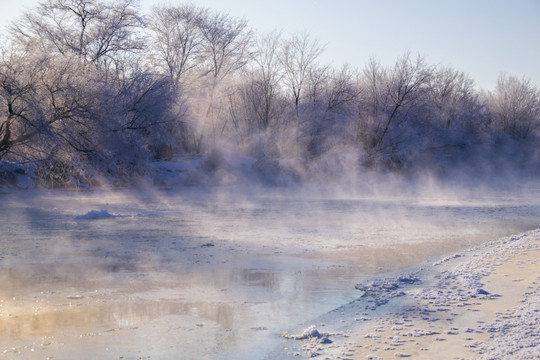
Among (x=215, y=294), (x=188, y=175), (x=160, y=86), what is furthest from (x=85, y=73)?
(x=215, y=294)

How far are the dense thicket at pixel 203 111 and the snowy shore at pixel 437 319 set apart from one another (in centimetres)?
1444

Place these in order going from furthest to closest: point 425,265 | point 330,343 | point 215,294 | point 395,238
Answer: point 395,238, point 425,265, point 215,294, point 330,343

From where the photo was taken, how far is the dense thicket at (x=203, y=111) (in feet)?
66.7

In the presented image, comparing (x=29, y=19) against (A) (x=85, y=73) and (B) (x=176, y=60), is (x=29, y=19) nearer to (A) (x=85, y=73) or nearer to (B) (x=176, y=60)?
(B) (x=176, y=60)

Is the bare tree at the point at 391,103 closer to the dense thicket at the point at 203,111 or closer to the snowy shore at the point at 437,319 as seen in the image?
the dense thicket at the point at 203,111

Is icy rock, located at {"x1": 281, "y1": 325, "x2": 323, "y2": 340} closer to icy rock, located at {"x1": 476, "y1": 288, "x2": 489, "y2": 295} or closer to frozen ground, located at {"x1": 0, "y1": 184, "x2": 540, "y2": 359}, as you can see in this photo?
frozen ground, located at {"x1": 0, "y1": 184, "x2": 540, "y2": 359}

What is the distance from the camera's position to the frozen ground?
641cm

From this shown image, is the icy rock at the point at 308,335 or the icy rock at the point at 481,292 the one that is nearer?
the icy rock at the point at 308,335

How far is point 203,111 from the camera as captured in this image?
39438mm

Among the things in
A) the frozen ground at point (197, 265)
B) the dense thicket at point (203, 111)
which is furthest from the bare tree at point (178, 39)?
the frozen ground at point (197, 265)

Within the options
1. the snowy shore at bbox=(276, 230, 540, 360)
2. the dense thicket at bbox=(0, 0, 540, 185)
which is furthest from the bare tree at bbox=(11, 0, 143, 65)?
the snowy shore at bbox=(276, 230, 540, 360)

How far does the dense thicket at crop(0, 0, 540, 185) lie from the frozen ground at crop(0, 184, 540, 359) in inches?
127

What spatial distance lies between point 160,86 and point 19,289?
880 inches

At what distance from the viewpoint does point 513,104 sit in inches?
2285
